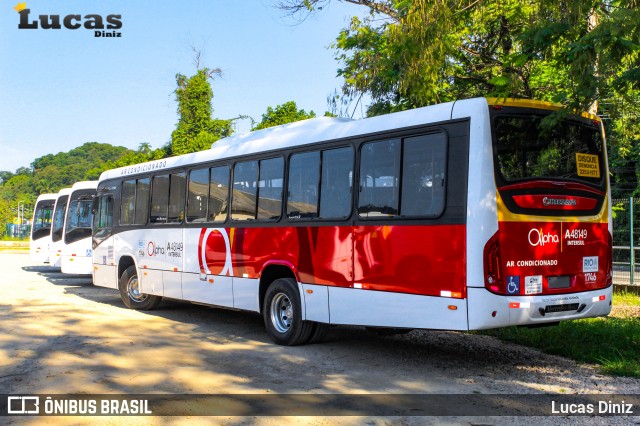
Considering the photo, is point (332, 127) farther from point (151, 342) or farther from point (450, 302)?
point (151, 342)

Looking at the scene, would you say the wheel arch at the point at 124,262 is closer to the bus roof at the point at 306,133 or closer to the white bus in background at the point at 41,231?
the bus roof at the point at 306,133

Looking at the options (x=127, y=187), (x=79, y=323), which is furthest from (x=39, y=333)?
(x=127, y=187)

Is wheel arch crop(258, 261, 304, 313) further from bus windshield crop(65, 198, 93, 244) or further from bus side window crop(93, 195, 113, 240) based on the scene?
bus windshield crop(65, 198, 93, 244)

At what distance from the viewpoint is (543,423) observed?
19.7 ft

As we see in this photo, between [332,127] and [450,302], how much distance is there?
338 centimetres

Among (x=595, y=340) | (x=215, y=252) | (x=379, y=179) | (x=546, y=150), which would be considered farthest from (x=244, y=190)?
(x=595, y=340)

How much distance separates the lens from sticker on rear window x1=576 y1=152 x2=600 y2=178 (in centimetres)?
855

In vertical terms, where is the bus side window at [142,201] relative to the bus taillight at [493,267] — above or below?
above

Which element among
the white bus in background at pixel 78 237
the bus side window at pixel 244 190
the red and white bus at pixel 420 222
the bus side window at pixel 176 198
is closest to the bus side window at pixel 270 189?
the red and white bus at pixel 420 222

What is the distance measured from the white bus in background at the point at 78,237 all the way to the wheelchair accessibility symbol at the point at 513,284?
598 inches

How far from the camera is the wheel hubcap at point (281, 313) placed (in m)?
10.3

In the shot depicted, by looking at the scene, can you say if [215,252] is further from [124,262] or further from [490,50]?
[490,50]

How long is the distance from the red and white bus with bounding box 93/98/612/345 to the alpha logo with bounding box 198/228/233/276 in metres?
0.04

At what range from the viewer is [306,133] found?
405 inches
